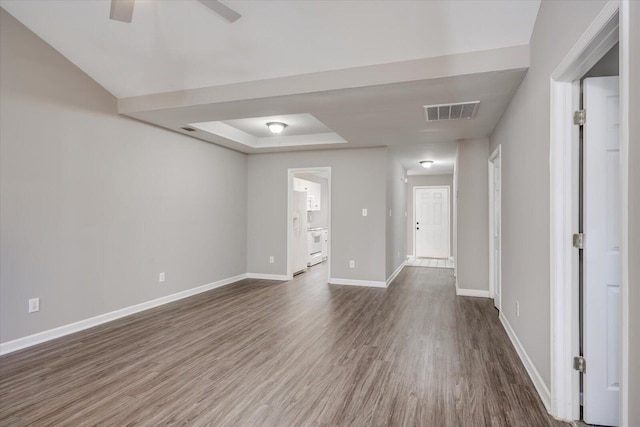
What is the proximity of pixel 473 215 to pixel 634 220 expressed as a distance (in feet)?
13.9

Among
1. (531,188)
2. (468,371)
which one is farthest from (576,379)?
(531,188)

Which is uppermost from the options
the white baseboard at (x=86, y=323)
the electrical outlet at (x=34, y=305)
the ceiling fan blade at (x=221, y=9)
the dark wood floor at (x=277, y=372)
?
the ceiling fan blade at (x=221, y=9)

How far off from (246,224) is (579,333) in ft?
17.8

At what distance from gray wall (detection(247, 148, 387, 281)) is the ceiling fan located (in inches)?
157

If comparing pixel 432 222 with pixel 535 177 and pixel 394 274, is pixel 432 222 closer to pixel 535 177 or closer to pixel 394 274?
pixel 394 274

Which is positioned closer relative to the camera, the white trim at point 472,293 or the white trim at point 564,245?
the white trim at point 564,245

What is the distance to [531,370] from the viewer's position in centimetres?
255

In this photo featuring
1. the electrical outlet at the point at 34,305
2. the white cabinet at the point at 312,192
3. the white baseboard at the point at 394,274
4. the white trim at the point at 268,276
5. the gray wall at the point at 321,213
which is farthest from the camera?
the gray wall at the point at 321,213

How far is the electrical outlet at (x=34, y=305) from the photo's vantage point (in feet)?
10.4

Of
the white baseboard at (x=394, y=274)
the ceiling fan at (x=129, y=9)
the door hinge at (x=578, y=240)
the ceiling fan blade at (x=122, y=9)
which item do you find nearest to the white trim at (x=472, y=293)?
the white baseboard at (x=394, y=274)

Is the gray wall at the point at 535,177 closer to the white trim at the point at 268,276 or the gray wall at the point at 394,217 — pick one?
the gray wall at the point at 394,217

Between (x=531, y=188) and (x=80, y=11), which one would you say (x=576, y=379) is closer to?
(x=531, y=188)

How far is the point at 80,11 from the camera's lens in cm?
292

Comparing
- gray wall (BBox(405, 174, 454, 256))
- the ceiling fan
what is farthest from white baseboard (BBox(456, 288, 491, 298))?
the ceiling fan
